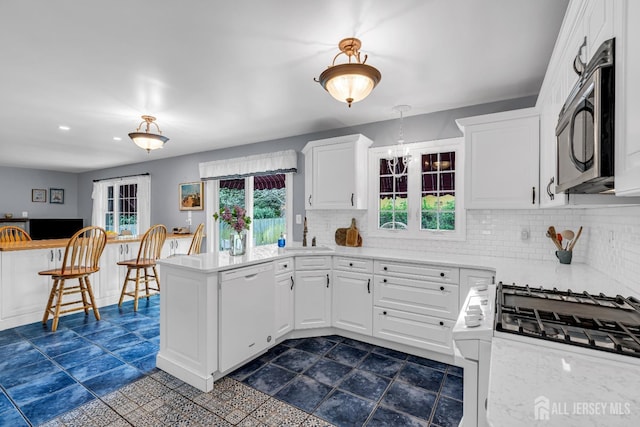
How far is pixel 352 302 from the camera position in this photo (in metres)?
3.07

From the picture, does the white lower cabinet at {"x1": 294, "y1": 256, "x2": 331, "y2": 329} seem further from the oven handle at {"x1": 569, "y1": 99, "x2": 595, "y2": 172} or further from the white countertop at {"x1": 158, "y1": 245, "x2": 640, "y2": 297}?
the oven handle at {"x1": 569, "y1": 99, "x2": 595, "y2": 172}

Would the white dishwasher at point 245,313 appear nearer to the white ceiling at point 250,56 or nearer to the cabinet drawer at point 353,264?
the cabinet drawer at point 353,264

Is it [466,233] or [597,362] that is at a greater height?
[466,233]

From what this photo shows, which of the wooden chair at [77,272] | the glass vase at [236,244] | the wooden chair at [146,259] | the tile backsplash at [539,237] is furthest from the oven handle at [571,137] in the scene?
the wooden chair at [146,259]

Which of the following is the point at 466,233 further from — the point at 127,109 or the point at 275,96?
the point at 127,109

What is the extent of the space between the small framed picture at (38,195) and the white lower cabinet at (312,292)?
7.81m

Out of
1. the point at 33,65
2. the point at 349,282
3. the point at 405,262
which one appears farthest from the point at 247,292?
the point at 33,65

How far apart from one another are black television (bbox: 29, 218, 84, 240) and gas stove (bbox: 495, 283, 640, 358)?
9.24m

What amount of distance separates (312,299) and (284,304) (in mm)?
315

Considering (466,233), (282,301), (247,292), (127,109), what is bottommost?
(282,301)

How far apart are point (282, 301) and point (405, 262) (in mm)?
1218

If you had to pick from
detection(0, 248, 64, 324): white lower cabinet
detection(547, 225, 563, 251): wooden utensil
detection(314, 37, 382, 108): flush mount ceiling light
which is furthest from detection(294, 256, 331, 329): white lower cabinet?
detection(0, 248, 64, 324): white lower cabinet

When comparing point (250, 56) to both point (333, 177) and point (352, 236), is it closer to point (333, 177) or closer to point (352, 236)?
point (333, 177)

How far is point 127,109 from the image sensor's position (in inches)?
127
